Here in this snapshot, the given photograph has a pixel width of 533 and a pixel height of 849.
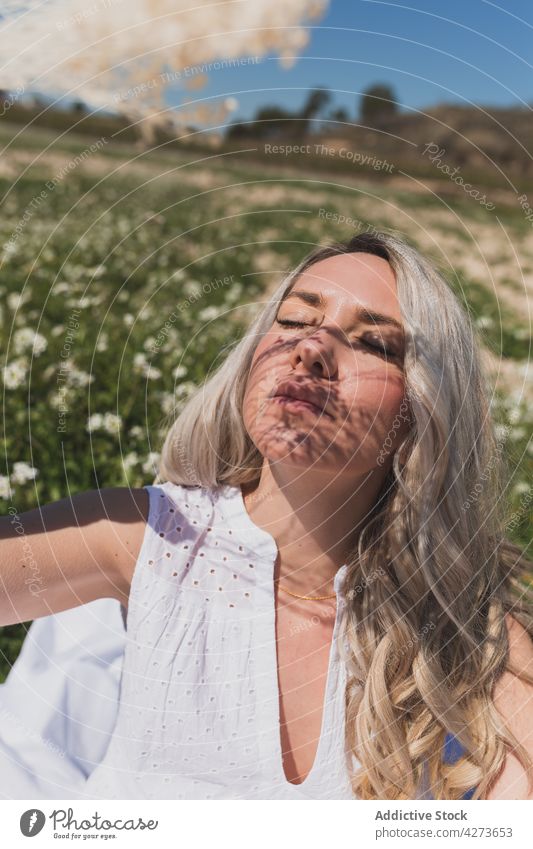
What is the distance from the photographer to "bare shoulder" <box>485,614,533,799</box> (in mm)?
1502

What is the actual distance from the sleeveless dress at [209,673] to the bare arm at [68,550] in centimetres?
4

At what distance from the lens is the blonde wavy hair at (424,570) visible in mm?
1494

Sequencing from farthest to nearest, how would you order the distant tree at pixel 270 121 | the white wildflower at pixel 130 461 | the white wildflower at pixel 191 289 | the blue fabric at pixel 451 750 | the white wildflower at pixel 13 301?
1. the white wildflower at pixel 191 289
2. the white wildflower at pixel 13 301
3. the white wildflower at pixel 130 461
4. the distant tree at pixel 270 121
5. the blue fabric at pixel 451 750

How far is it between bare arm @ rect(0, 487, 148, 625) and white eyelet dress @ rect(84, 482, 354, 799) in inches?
1.7

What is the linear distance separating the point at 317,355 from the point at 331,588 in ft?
1.64

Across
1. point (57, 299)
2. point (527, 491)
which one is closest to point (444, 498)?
point (527, 491)

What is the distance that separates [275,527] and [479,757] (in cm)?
58

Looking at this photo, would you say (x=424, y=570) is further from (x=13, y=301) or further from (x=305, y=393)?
(x=13, y=301)

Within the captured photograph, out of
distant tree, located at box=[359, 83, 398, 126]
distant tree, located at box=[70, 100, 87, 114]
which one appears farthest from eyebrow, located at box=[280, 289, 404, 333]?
distant tree, located at box=[70, 100, 87, 114]

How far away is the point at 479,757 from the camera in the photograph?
153 centimetres

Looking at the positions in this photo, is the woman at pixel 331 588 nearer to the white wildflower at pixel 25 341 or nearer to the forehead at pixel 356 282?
the forehead at pixel 356 282

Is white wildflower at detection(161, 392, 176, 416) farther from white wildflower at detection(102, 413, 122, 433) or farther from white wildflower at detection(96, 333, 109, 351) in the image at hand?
white wildflower at detection(96, 333, 109, 351)

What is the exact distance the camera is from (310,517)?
150cm

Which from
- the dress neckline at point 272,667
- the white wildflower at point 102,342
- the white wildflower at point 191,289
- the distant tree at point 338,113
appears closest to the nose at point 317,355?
the dress neckline at point 272,667
